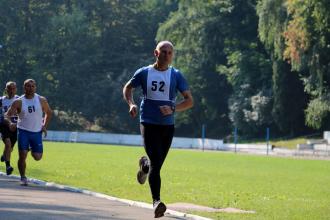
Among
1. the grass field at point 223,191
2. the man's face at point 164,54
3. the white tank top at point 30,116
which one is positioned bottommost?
the grass field at point 223,191

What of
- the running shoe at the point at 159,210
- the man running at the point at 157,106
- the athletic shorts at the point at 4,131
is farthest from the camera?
the athletic shorts at the point at 4,131

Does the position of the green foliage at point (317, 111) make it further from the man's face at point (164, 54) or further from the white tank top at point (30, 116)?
the man's face at point (164, 54)

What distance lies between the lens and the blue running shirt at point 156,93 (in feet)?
33.4

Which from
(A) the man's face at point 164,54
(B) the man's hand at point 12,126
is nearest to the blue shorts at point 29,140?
(B) the man's hand at point 12,126

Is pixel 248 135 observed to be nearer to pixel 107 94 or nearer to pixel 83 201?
pixel 107 94

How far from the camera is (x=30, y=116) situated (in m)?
15.9

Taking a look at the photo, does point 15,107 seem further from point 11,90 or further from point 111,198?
point 111,198

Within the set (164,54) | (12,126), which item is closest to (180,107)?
(164,54)

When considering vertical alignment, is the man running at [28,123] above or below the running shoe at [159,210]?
above

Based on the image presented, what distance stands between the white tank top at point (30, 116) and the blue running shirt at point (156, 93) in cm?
601

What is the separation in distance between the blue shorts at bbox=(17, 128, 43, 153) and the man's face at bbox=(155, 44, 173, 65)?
6.28 metres

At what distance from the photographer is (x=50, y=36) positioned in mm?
79875

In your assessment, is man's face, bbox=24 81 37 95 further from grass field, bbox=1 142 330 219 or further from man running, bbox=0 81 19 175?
man running, bbox=0 81 19 175

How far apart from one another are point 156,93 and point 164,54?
1.62ft
